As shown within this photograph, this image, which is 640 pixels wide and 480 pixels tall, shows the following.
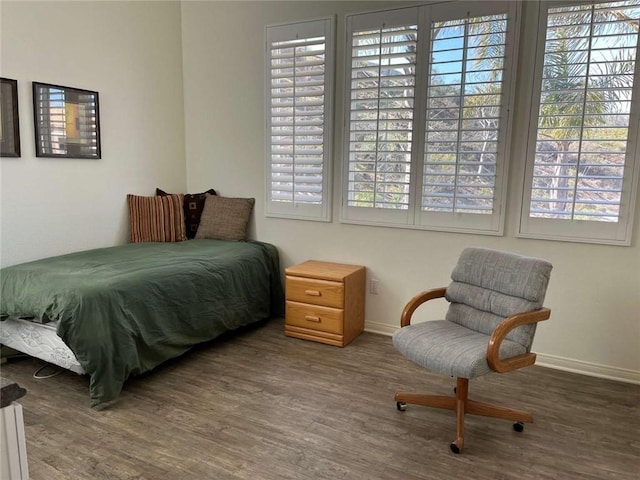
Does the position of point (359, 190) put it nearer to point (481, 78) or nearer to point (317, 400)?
point (481, 78)

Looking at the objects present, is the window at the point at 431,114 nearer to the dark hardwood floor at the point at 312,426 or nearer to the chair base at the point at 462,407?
the dark hardwood floor at the point at 312,426

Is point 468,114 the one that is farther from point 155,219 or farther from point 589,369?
point 155,219

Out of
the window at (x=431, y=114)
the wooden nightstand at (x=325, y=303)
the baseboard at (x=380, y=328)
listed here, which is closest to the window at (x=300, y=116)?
the window at (x=431, y=114)

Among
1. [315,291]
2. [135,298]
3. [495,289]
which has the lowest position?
[315,291]

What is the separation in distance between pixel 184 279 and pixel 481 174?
6.91ft

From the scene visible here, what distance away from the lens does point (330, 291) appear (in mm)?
3336

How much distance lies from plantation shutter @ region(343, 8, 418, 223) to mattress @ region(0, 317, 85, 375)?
2.19 m

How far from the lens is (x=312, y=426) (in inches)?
92.3

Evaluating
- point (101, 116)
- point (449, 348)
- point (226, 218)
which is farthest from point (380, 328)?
point (101, 116)

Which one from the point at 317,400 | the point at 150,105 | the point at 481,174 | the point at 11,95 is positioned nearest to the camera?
the point at 317,400

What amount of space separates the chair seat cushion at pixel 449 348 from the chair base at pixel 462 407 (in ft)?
0.65

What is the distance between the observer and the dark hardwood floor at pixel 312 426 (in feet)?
6.63

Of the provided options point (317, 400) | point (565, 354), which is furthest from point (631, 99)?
point (317, 400)

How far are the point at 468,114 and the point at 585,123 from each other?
70 centimetres
